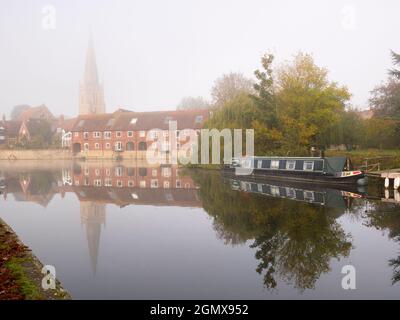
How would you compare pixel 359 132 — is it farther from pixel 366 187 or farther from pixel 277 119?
pixel 366 187

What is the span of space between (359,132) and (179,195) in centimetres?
2047

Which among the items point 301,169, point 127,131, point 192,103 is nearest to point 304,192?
point 301,169

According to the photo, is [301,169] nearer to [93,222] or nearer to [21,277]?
[93,222]

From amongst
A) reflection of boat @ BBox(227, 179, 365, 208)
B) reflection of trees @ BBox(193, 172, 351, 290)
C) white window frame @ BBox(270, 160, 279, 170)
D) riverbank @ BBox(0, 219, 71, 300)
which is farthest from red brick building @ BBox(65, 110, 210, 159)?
riverbank @ BBox(0, 219, 71, 300)

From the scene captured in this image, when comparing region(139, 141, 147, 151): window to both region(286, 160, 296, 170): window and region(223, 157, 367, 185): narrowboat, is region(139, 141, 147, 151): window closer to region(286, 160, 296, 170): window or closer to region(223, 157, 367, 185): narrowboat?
region(223, 157, 367, 185): narrowboat

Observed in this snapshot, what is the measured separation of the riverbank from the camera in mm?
6371

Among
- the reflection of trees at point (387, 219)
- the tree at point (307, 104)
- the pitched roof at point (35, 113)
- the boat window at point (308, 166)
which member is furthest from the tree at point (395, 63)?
the pitched roof at point (35, 113)

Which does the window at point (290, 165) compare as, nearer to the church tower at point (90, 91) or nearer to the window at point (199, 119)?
the window at point (199, 119)

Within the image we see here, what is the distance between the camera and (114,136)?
64.4 metres

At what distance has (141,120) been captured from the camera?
64250 mm

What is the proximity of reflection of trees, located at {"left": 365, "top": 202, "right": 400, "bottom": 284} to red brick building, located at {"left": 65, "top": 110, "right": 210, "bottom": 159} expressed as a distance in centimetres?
4332

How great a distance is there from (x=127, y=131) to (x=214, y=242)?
53887 millimetres

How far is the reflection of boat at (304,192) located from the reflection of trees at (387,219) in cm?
152
